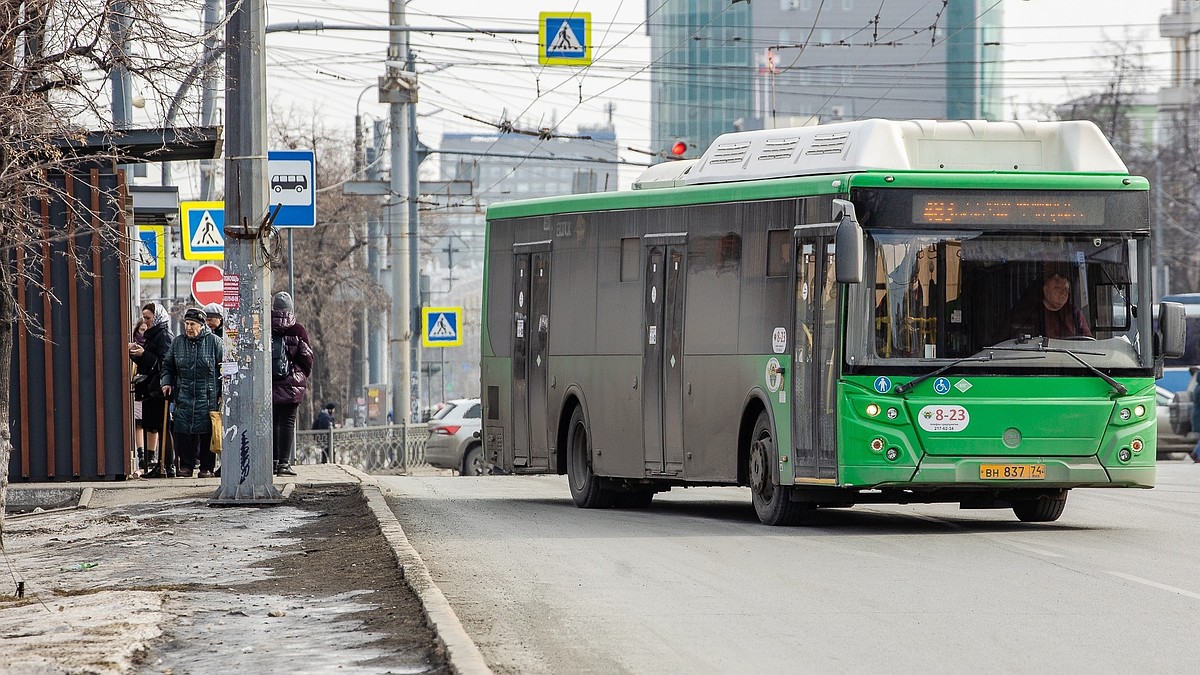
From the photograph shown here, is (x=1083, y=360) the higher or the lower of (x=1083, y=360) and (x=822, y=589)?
the higher

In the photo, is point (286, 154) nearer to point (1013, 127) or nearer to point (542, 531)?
point (542, 531)

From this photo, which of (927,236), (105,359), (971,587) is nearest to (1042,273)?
(927,236)

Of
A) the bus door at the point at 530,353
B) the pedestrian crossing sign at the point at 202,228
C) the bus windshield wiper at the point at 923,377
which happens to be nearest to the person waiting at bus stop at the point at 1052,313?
the bus windshield wiper at the point at 923,377

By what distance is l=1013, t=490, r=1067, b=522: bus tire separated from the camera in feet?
49.8

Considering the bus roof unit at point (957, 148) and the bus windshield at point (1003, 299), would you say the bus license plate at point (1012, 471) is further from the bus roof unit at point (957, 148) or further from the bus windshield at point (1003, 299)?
the bus roof unit at point (957, 148)

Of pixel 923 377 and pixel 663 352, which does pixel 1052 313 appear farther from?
pixel 663 352

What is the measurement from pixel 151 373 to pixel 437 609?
38.8 feet

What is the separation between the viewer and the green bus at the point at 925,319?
13.8m

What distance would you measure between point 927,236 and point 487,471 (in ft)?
66.0

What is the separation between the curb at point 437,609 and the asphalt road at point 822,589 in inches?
6.3

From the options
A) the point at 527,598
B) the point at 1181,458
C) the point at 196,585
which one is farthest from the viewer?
the point at 1181,458

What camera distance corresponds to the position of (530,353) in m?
18.4

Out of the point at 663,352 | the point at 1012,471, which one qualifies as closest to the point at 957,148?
the point at 1012,471

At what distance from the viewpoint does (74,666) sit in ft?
25.6
